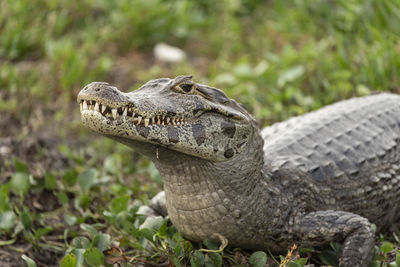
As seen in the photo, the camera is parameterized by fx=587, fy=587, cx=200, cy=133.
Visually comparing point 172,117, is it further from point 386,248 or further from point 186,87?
point 386,248

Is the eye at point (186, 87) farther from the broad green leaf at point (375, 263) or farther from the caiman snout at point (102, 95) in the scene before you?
the broad green leaf at point (375, 263)

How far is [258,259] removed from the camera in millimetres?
3014

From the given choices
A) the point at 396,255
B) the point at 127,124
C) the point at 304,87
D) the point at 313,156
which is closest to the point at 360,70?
the point at 304,87

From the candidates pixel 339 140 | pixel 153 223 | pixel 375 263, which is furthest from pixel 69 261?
pixel 339 140

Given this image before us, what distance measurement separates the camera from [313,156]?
343cm

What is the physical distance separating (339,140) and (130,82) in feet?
10.5

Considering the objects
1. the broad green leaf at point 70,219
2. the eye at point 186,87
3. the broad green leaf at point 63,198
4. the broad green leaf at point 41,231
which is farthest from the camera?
the broad green leaf at point 63,198

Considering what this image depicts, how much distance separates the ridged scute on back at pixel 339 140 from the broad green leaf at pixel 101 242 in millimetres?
1004

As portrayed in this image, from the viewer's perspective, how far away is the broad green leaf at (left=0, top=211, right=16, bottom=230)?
140 inches

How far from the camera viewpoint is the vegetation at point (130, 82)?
335 cm

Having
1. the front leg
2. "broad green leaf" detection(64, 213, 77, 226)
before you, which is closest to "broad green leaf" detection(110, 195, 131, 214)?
"broad green leaf" detection(64, 213, 77, 226)

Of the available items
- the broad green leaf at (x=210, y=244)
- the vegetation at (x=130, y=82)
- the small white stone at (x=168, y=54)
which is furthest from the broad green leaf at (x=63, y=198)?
the small white stone at (x=168, y=54)

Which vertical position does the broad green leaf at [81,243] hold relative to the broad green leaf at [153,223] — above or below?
below

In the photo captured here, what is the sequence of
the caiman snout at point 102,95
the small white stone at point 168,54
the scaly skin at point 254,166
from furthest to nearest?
the small white stone at point 168,54, the scaly skin at point 254,166, the caiman snout at point 102,95
